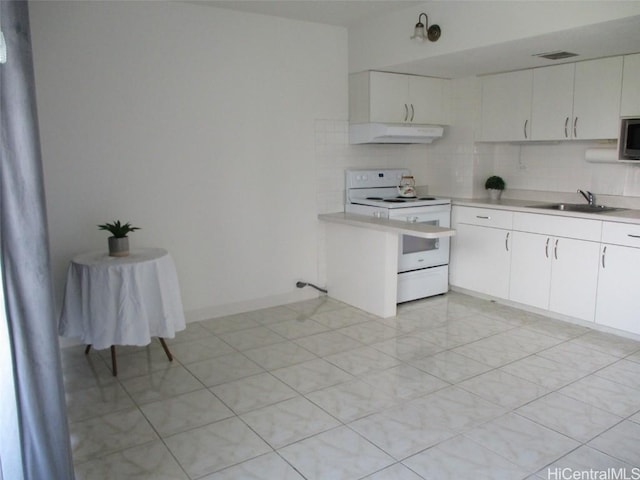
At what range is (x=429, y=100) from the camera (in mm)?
4871

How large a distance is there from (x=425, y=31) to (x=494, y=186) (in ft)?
5.84

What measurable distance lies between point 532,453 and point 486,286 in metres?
2.43

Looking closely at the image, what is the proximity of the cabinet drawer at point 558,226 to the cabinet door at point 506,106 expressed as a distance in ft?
2.57

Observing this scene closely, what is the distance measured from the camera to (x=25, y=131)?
1.40 meters

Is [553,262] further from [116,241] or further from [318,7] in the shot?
[116,241]

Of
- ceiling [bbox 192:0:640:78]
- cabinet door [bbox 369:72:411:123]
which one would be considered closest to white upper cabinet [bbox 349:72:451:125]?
cabinet door [bbox 369:72:411:123]

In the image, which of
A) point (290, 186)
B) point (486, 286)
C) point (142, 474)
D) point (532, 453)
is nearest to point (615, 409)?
point (532, 453)

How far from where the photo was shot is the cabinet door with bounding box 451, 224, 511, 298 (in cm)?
447

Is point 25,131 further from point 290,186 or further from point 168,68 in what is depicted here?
point 290,186

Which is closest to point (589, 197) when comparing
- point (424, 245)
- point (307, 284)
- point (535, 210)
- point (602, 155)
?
point (602, 155)

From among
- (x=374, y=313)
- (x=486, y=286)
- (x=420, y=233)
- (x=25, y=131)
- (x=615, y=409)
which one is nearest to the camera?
(x=25, y=131)

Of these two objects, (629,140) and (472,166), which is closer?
(629,140)

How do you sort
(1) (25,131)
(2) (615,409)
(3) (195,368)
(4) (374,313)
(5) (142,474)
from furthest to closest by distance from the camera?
1. (4) (374,313)
2. (3) (195,368)
3. (2) (615,409)
4. (5) (142,474)
5. (1) (25,131)

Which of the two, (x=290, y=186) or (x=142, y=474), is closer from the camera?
(x=142, y=474)
